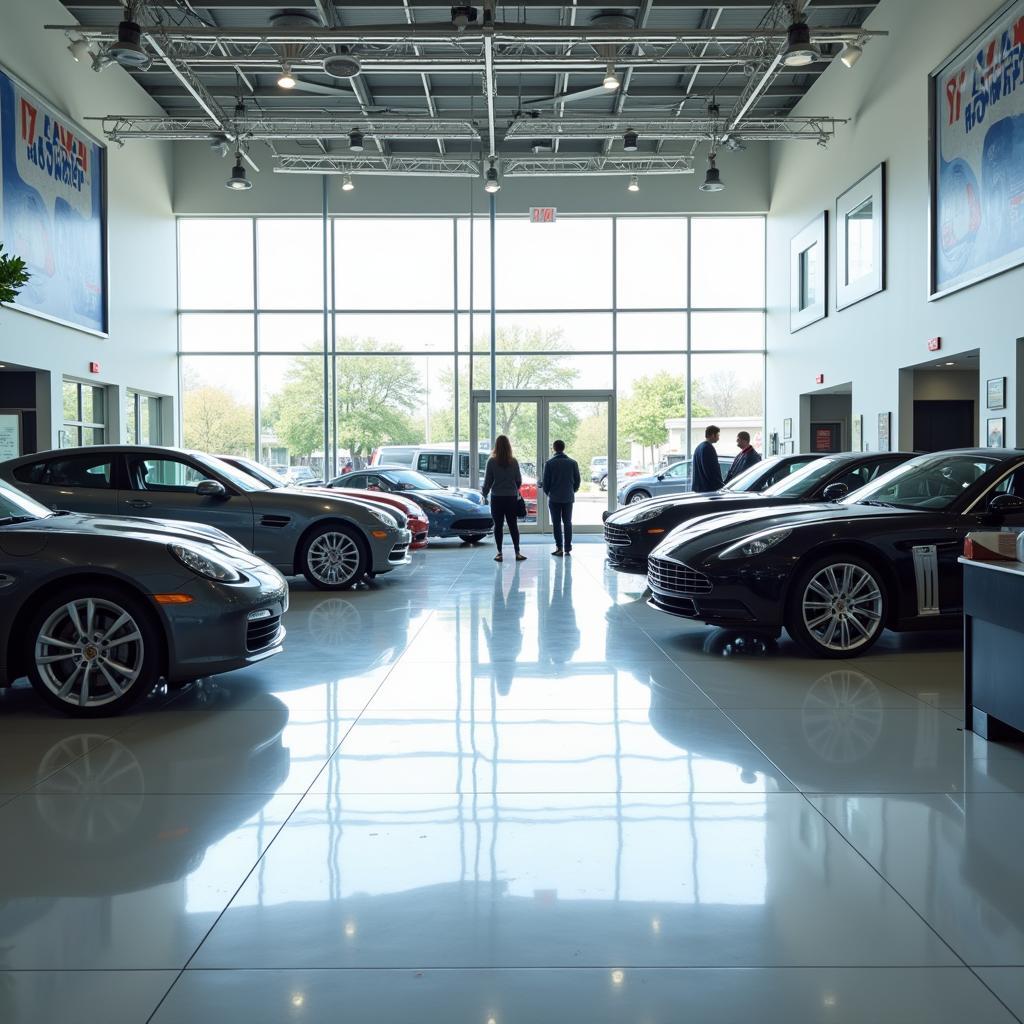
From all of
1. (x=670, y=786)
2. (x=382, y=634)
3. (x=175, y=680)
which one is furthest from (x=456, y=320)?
(x=670, y=786)

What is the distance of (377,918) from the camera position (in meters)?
2.71

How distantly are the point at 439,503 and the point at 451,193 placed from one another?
27.8ft

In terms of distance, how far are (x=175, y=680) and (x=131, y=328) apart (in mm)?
15822

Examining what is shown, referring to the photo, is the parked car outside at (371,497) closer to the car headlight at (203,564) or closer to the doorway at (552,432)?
the car headlight at (203,564)

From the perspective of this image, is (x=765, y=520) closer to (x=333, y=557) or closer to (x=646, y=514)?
(x=646, y=514)

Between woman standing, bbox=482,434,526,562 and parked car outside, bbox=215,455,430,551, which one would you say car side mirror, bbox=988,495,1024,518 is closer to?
parked car outside, bbox=215,455,430,551

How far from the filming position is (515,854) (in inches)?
124

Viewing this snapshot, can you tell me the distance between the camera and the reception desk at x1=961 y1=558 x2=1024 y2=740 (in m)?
4.05

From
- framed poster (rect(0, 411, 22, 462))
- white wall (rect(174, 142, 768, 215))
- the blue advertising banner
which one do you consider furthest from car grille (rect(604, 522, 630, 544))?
white wall (rect(174, 142, 768, 215))

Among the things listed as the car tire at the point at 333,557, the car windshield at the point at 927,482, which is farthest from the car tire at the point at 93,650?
the car tire at the point at 333,557

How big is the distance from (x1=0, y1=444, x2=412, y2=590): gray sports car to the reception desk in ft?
22.2

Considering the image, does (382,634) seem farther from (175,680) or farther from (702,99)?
(702,99)

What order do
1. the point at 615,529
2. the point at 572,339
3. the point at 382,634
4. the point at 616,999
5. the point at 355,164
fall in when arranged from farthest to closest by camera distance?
1. the point at 572,339
2. the point at 355,164
3. the point at 615,529
4. the point at 382,634
5. the point at 616,999

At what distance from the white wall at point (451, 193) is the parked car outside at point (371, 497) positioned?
968 cm
